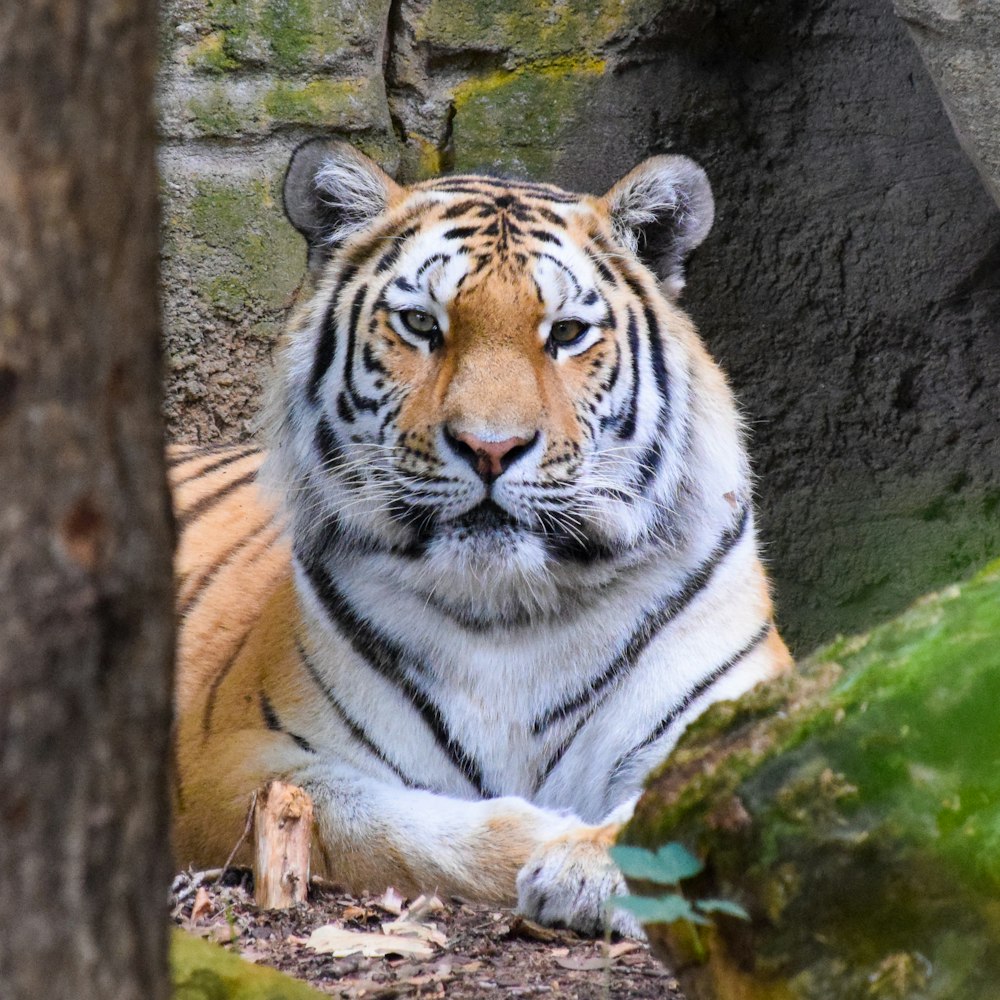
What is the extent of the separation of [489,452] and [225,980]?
1.30 metres

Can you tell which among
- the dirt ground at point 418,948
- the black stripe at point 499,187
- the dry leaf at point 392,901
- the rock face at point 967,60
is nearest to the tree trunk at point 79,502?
the dirt ground at point 418,948

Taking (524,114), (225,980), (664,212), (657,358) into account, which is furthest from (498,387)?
(524,114)

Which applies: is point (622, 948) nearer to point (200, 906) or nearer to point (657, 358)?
point (200, 906)

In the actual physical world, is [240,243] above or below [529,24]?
below

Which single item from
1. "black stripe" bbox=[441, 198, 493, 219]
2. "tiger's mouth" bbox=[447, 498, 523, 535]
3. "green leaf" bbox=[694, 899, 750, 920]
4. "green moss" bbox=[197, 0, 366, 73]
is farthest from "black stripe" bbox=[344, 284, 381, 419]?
"green leaf" bbox=[694, 899, 750, 920]

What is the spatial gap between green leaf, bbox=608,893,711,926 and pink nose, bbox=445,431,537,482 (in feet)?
4.61

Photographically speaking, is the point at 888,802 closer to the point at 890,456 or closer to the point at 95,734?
the point at 95,734

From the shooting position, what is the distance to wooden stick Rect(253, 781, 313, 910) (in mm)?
2895

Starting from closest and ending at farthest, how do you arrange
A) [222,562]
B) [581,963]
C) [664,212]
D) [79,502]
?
[79,502] < [581,963] < [664,212] < [222,562]

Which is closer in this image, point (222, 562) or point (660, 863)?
point (660, 863)

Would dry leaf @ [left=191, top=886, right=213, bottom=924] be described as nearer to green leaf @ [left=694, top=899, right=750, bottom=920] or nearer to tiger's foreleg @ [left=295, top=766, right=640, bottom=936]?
tiger's foreleg @ [left=295, top=766, right=640, bottom=936]

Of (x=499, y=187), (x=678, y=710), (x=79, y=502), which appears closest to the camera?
(x=79, y=502)

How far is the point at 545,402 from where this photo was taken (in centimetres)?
307

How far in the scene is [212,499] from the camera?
464 centimetres
